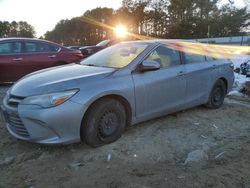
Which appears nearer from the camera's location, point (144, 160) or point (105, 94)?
point (144, 160)

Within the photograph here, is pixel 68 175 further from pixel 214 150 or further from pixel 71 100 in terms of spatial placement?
pixel 214 150

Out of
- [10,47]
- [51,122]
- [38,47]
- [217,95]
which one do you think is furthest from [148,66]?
[10,47]

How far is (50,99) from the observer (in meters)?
3.95

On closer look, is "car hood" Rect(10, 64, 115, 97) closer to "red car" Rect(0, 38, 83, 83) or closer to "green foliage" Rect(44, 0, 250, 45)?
"red car" Rect(0, 38, 83, 83)

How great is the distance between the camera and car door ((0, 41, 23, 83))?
8477 mm

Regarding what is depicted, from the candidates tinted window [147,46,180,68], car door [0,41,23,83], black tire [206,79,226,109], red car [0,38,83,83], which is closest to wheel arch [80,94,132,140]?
tinted window [147,46,180,68]

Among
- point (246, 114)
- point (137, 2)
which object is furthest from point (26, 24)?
point (246, 114)

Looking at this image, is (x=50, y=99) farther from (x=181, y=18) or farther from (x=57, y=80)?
(x=181, y=18)

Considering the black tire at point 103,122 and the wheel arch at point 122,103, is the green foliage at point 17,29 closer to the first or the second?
the wheel arch at point 122,103

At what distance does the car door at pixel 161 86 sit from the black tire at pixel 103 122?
1.26ft

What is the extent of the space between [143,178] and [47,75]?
214 cm

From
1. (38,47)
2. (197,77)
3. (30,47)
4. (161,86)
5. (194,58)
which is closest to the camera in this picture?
(161,86)

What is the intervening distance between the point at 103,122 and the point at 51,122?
2.56 ft

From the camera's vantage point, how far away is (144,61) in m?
4.89
